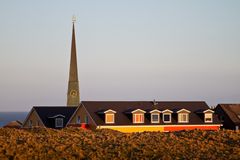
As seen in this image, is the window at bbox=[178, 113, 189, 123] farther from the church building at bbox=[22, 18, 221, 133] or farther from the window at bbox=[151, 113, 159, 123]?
the window at bbox=[151, 113, 159, 123]

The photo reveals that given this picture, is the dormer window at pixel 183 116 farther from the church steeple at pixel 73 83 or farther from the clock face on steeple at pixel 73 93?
the clock face on steeple at pixel 73 93

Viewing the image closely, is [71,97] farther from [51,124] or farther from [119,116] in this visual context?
[119,116]

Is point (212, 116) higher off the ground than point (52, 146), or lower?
higher

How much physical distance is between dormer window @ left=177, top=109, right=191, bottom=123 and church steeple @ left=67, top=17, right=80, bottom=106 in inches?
1375

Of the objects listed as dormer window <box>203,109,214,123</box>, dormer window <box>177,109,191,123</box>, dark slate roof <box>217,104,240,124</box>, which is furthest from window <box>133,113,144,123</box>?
dark slate roof <box>217,104,240,124</box>

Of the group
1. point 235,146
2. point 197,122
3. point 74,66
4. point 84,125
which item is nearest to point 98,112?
point 84,125

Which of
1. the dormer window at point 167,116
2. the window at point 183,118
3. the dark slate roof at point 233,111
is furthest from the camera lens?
the dark slate roof at point 233,111

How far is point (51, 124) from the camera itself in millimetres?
63125

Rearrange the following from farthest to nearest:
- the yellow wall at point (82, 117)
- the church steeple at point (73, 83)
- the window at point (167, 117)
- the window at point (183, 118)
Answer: the church steeple at point (73, 83) → the window at point (183, 118) → the window at point (167, 117) → the yellow wall at point (82, 117)

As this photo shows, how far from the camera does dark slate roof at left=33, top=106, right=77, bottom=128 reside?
63.2 metres

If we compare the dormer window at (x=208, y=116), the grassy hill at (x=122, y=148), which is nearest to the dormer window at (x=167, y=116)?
the dormer window at (x=208, y=116)

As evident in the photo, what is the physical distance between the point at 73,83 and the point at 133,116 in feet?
136

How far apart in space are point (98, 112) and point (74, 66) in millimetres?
45098

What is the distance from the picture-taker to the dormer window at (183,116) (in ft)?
195
